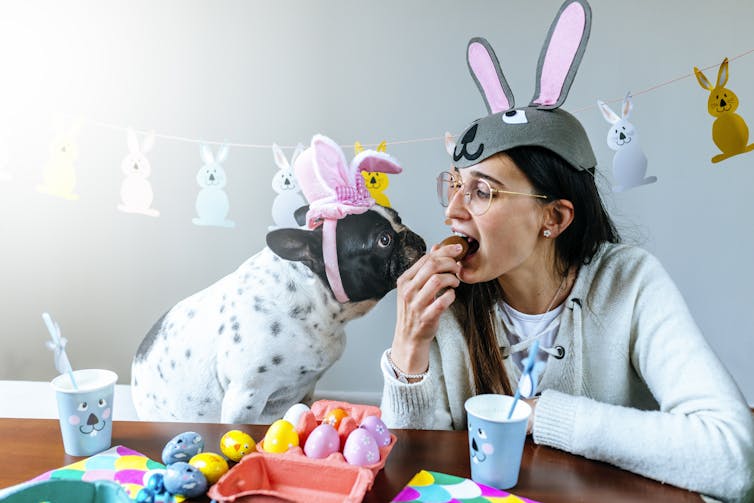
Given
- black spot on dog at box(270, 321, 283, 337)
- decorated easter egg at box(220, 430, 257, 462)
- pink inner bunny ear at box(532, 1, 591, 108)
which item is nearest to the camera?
decorated easter egg at box(220, 430, 257, 462)

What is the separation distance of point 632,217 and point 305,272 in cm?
94

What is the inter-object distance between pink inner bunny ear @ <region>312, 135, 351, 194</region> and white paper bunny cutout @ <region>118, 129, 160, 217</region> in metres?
0.51

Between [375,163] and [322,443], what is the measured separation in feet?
2.67

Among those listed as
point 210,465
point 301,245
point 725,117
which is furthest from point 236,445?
point 725,117

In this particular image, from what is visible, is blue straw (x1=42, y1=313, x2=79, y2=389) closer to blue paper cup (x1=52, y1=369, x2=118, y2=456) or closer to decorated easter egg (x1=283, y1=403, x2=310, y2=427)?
blue paper cup (x1=52, y1=369, x2=118, y2=456)

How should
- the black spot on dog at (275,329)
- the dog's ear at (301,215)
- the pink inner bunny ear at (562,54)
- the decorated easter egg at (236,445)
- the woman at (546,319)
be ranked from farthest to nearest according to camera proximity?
1. the dog's ear at (301,215)
2. the black spot on dog at (275,329)
3. the pink inner bunny ear at (562,54)
4. the woman at (546,319)
5. the decorated easter egg at (236,445)

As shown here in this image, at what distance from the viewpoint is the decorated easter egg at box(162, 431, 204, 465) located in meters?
0.89

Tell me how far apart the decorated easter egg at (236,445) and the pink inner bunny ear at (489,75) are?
33.9 inches

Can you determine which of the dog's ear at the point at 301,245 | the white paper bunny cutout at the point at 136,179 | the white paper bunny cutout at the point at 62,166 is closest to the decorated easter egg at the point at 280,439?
the dog's ear at the point at 301,245

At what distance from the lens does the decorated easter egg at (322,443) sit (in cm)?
88

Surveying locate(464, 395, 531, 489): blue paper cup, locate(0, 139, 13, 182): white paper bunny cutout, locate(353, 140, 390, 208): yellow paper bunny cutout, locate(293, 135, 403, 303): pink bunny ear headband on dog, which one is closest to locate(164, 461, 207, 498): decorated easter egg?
locate(464, 395, 531, 489): blue paper cup

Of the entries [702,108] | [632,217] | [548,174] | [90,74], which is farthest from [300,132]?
[702,108]

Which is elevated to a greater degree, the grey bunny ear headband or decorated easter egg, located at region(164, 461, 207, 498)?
the grey bunny ear headband

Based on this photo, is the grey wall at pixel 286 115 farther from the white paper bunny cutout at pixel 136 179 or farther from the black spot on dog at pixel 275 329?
the black spot on dog at pixel 275 329
